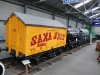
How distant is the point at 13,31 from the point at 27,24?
1159mm

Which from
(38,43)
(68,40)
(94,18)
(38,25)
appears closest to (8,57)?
(38,43)

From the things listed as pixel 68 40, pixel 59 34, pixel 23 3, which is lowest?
pixel 68 40

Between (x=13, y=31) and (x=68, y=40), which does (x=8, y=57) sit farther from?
(x=68, y=40)

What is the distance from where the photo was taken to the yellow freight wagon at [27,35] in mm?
4391

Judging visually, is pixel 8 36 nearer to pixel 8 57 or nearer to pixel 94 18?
pixel 8 57

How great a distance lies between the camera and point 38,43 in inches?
196

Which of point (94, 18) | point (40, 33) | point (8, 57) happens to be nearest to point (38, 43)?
point (40, 33)

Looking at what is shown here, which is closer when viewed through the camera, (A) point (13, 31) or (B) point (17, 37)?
(B) point (17, 37)

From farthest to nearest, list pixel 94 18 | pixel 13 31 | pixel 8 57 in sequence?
1. pixel 94 18
2. pixel 8 57
3. pixel 13 31

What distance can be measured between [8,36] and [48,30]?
2160 millimetres

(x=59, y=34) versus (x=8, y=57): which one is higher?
(x=59, y=34)

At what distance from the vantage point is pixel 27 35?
4.34 m

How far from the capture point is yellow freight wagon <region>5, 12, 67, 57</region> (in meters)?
4.39

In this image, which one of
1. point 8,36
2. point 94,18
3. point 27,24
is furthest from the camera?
point 94,18
